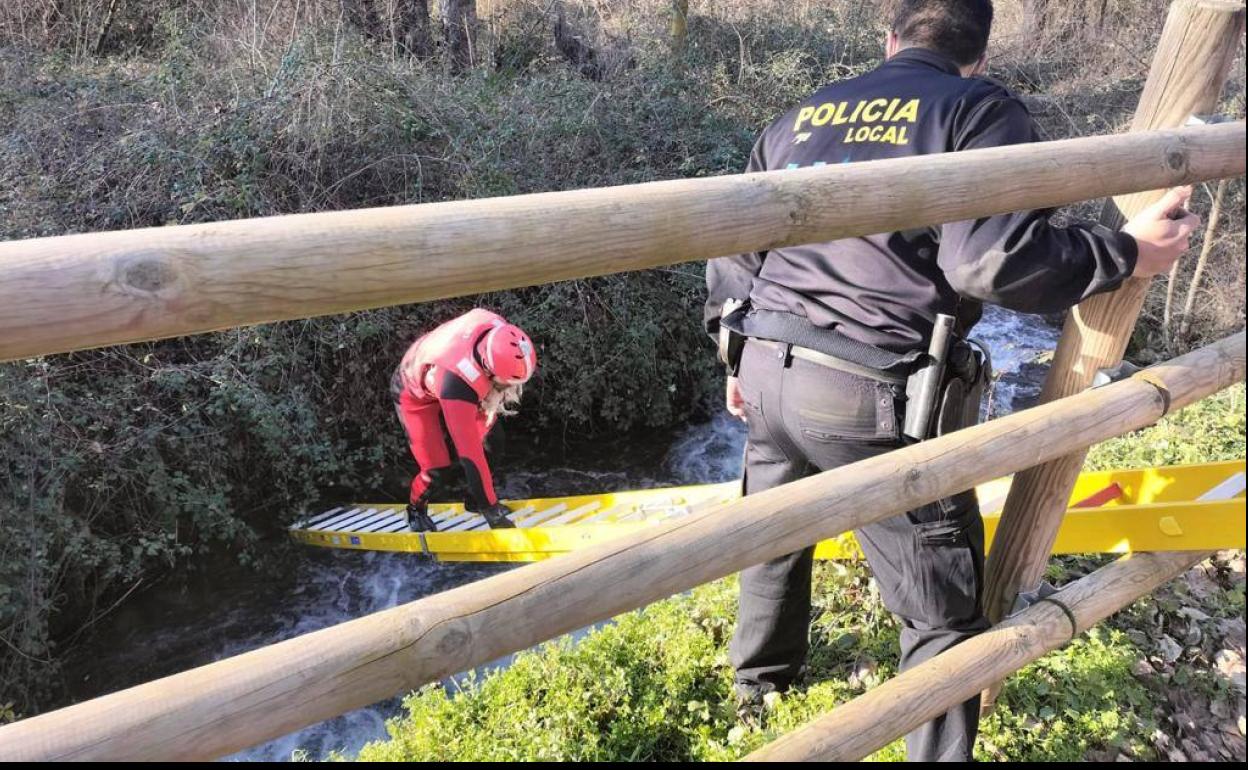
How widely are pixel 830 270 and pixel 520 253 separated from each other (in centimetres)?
145

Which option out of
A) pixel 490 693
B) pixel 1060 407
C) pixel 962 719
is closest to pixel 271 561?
pixel 490 693

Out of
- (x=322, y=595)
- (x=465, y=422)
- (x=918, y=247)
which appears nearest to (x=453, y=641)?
(x=918, y=247)

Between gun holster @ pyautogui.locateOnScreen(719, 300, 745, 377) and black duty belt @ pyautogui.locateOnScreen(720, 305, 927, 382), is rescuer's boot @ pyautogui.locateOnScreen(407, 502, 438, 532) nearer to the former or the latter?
gun holster @ pyautogui.locateOnScreen(719, 300, 745, 377)

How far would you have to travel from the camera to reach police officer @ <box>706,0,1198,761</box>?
2068 mm

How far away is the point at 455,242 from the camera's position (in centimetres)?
117

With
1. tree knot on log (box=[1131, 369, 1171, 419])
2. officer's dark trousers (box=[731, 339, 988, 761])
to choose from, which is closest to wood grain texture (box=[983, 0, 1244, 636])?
tree knot on log (box=[1131, 369, 1171, 419])

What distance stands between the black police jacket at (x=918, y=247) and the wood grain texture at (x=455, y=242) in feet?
1.20

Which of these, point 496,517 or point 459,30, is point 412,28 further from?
point 496,517

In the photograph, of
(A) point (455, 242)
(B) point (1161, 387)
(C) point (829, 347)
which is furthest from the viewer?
(C) point (829, 347)

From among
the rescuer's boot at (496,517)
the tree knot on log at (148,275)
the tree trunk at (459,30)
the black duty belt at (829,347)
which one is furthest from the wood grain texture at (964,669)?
the tree trunk at (459,30)

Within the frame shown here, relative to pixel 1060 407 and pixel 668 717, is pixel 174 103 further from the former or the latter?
pixel 1060 407

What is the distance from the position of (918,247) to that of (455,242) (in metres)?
1.56

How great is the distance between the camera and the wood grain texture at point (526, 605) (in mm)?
1125

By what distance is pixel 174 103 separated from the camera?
7160 millimetres
